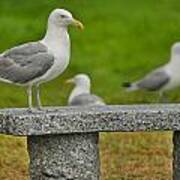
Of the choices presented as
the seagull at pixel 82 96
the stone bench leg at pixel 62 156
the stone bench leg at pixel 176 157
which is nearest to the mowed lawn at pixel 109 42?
the seagull at pixel 82 96

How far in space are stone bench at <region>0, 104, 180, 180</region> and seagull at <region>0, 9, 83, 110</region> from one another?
235 millimetres

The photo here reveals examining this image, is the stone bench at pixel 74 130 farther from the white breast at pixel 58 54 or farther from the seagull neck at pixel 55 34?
the seagull neck at pixel 55 34

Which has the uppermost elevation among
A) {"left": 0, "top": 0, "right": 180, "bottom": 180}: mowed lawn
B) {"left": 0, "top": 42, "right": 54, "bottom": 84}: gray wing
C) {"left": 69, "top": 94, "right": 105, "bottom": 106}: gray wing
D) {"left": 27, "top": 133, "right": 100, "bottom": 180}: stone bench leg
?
{"left": 0, "top": 0, "right": 180, "bottom": 180}: mowed lawn

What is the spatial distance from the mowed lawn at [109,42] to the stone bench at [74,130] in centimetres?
334

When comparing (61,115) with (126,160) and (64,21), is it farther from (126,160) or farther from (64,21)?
(126,160)

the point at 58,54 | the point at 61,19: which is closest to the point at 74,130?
the point at 58,54

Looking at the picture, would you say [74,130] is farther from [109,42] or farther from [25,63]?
[109,42]

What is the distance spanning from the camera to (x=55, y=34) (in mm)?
6723

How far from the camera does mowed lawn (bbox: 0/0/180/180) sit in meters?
15.8

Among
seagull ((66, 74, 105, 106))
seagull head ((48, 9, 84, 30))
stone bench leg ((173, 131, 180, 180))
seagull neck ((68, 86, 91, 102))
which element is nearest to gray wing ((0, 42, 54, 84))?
seagull head ((48, 9, 84, 30))

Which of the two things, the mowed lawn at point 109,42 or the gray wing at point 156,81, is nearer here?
the gray wing at point 156,81

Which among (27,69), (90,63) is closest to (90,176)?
(27,69)

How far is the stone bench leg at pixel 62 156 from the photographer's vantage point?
6484 mm

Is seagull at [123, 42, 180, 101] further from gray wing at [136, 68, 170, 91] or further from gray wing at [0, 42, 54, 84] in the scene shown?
gray wing at [0, 42, 54, 84]
